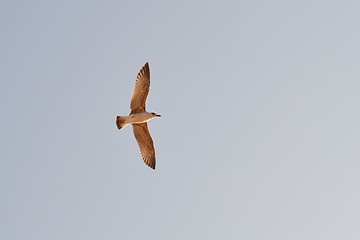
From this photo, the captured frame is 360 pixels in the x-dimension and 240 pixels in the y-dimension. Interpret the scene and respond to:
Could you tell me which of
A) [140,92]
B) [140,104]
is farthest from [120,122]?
[140,92]

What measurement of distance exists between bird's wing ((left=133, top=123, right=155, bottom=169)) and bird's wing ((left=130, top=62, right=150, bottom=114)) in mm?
1097

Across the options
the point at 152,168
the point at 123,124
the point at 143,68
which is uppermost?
the point at 143,68

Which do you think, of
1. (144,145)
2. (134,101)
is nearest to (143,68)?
(134,101)

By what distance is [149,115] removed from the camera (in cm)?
2466

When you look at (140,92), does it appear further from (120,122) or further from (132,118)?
(120,122)

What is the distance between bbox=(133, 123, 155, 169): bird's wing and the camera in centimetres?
2562

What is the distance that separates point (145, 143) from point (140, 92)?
3.09 m

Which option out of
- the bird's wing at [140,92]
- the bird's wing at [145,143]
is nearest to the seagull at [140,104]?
the bird's wing at [140,92]

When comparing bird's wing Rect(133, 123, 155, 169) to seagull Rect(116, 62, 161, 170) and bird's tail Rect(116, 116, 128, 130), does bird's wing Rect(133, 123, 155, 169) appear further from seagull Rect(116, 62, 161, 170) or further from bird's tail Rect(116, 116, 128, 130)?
bird's tail Rect(116, 116, 128, 130)

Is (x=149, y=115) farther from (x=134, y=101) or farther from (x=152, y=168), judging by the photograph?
(x=152, y=168)

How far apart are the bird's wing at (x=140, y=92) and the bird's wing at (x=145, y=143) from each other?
1097 mm

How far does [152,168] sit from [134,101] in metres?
4.05

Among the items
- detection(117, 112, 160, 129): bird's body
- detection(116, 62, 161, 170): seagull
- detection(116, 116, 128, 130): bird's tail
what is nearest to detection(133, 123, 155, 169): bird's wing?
detection(116, 62, 161, 170): seagull

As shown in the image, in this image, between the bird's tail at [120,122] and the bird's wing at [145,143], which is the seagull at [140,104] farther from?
the bird's wing at [145,143]
